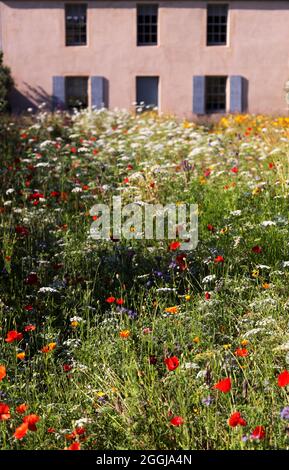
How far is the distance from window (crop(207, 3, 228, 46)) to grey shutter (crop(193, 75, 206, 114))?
1351 millimetres

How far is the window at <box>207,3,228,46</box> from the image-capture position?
71.4 ft

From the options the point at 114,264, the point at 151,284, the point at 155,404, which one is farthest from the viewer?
the point at 114,264

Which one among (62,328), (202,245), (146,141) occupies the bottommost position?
(62,328)

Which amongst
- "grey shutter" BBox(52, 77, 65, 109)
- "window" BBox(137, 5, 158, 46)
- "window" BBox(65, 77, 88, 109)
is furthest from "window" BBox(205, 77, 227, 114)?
"grey shutter" BBox(52, 77, 65, 109)

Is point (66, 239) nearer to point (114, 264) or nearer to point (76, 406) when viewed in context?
point (114, 264)

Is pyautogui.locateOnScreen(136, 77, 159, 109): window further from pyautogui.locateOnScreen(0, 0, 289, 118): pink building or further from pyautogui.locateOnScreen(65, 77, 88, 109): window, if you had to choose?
pyautogui.locateOnScreen(65, 77, 88, 109): window

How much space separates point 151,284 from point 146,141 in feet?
19.8

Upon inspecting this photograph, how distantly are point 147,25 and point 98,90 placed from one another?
9.38 feet

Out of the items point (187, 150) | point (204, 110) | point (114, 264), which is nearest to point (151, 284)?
point (114, 264)

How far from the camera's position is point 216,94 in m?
22.3

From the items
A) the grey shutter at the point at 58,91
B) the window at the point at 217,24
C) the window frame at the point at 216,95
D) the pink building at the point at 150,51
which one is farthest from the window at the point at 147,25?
the grey shutter at the point at 58,91

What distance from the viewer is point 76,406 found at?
12.1ft

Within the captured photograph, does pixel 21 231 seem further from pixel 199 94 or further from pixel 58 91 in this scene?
pixel 199 94

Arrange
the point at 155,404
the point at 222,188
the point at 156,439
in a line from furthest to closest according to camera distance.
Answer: the point at 222,188
the point at 155,404
the point at 156,439
